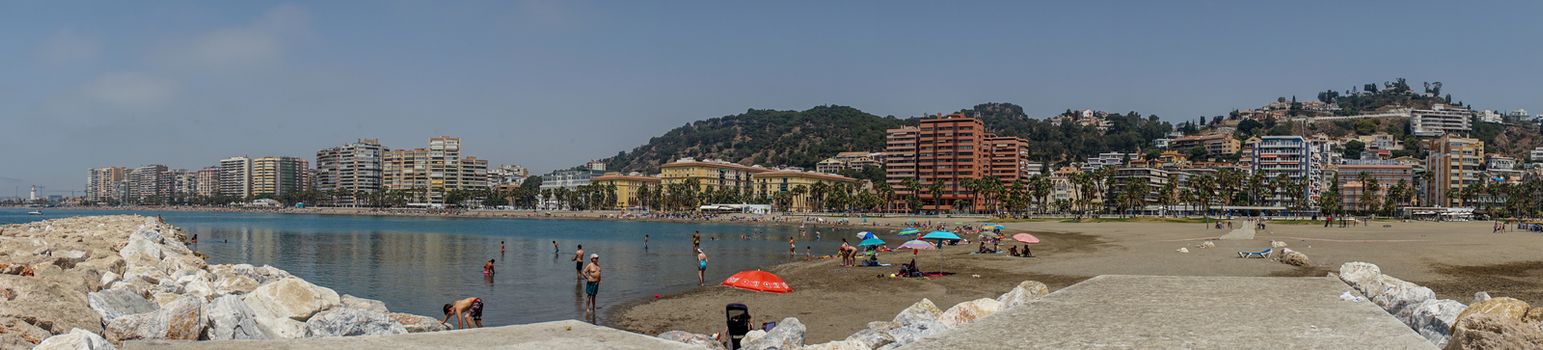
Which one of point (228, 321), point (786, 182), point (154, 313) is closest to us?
point (154, 313)

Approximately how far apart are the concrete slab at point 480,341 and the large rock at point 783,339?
1.76 m

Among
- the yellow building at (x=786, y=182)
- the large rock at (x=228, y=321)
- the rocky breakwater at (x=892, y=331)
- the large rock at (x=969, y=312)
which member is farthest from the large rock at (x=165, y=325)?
the yellow building at (x=786, y=182)

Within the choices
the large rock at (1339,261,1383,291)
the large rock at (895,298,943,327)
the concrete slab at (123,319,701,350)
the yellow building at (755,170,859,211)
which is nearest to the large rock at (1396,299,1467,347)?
the large rock at (1339,261,1383,291)

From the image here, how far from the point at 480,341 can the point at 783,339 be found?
3.71 meters

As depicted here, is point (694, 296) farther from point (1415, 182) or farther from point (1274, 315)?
point (1415, 182)

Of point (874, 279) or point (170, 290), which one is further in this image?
point (874, 279)

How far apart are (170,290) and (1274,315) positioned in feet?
61.1

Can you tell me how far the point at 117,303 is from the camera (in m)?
13.3

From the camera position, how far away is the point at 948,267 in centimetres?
3200

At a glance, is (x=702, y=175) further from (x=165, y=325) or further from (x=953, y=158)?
(x=165, y=325)

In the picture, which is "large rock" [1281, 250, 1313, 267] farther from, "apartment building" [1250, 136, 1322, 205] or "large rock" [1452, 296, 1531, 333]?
"apartment building" [1250, 136, 1322, 205]

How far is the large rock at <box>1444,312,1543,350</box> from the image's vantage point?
7.59 metres

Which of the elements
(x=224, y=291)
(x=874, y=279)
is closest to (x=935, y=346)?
(x=224, y=291)

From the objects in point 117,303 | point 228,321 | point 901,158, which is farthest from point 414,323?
point 901,158
